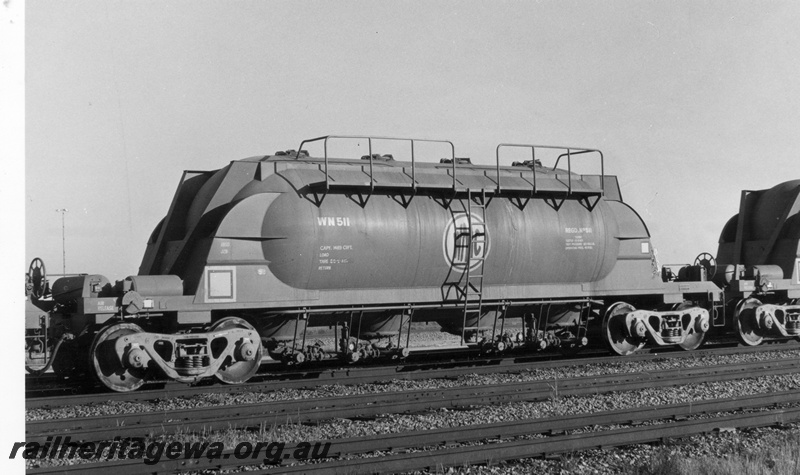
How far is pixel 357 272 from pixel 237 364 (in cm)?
263

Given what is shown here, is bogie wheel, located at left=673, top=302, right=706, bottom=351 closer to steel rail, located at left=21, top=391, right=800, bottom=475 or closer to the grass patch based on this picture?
steel rail, located at left=21, top=391, right=800, bottom=475

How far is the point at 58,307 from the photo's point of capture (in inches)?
499

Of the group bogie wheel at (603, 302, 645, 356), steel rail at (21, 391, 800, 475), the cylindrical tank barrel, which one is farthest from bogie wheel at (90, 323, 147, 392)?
bogie wheel at (603, 302, 645, 356)

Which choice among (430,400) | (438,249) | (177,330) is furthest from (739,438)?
(177,330)

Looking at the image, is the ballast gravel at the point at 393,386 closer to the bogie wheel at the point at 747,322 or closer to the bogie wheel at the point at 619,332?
the bogie wheel at the point at 619,332

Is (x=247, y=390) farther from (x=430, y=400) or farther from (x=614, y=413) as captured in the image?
(x=614, y=413)

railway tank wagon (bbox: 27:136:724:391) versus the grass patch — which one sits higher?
railway tank wagon (bbox: 27:136:724:391)

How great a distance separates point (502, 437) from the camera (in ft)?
27.0

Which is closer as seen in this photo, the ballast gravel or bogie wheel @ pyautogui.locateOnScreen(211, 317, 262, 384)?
the ballast gravel

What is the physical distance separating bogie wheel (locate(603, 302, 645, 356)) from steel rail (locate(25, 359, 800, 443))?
2646 millimetres

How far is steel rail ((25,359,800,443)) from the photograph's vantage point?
28.4 ft

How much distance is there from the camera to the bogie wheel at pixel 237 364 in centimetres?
1228

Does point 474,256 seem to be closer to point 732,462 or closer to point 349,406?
point 349,406

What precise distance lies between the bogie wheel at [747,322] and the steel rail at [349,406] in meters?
4.42
